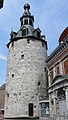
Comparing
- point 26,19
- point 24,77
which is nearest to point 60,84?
point 24,77

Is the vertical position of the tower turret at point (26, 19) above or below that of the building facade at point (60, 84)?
above

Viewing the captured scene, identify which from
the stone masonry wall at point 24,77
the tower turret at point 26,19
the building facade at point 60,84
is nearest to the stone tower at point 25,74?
the stone masonry wall at point 24,77

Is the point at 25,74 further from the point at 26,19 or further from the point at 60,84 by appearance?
the point at 26,19

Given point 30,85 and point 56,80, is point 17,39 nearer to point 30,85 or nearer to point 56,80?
point 30,85

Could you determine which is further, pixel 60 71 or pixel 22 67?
pixel 22 67

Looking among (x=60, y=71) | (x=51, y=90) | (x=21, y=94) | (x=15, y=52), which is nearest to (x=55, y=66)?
(x=60, y=71)

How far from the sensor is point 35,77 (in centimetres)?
2331

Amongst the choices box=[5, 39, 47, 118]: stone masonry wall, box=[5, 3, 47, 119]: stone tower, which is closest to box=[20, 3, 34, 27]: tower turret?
box=[5, 3, 47, 119]: stone tower

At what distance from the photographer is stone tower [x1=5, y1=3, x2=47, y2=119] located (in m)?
21.9

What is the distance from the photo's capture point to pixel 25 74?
23.1m

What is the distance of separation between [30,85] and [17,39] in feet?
27.1

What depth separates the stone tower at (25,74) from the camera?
71.9 ft

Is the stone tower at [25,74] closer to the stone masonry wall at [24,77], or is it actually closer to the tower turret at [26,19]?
the stone masonry wall at [24,77]

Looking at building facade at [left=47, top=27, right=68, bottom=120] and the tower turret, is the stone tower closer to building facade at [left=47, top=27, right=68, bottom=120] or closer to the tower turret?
the tower turret
